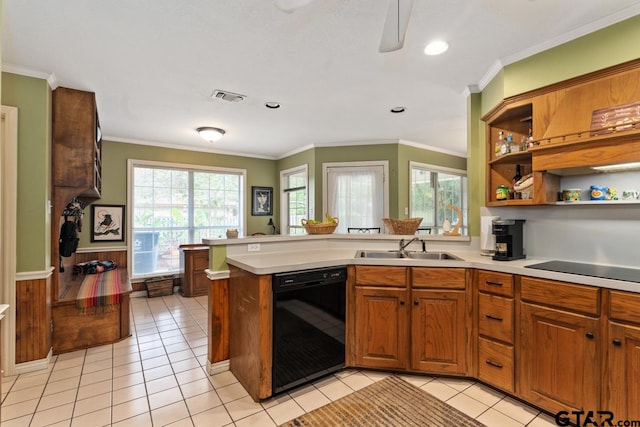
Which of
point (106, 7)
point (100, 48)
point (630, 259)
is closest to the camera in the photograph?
point (106, 7)

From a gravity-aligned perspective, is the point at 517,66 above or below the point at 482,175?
above

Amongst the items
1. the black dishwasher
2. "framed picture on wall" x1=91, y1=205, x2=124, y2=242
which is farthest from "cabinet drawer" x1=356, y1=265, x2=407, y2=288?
"framed picture on wall" x1=91, y1=205, x2=124, y2=242

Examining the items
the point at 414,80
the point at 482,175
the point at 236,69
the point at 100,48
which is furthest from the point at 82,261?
the point at 482,175

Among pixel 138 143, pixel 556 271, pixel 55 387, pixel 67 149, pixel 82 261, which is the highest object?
pixel 138 143

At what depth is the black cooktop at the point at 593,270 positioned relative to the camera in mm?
1702

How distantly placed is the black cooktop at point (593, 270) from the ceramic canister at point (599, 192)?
469 millimetres

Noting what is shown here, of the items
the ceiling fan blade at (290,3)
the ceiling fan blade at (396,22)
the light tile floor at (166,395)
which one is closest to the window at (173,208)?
the light tile floor at (166,395)

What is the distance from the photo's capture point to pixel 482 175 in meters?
2.78

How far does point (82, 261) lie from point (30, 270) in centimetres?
207

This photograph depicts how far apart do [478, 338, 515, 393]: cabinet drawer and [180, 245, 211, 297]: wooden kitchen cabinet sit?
3849 mm

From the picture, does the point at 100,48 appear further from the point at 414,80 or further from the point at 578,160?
the point at 578,160

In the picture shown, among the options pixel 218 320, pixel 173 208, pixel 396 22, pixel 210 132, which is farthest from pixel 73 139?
pixel 396 22

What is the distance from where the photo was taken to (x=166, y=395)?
2168 mm

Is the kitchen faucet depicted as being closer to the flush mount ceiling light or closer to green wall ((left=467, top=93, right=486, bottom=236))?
green wall ((left=467, top=93, right=486, bottom=236))
